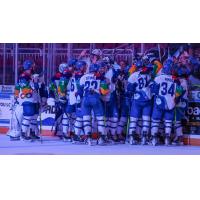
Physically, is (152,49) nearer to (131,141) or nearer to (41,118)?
(131,141)

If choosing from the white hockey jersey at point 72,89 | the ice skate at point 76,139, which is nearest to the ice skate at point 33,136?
the ice skate at point 76,139

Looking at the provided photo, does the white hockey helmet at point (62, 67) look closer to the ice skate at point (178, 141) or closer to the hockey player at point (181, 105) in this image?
the hockey player at point (181, 105)

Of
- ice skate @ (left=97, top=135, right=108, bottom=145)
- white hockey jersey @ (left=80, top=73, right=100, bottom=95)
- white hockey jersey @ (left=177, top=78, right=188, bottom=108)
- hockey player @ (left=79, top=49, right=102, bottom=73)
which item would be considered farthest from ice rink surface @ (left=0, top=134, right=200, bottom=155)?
hockey player @ (left=79, top=49, right=102, bottom=73)

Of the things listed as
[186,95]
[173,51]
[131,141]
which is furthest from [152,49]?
[131,141]

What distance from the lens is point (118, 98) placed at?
4.95 metres

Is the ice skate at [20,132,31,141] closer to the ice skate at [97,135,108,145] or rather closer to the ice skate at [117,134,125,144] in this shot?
the ice skate at [97,135,108,145]

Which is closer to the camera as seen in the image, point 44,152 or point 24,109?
point 44,152

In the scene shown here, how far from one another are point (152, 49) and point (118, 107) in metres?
0.68

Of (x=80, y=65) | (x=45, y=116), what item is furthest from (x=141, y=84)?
(x=45, y=116)

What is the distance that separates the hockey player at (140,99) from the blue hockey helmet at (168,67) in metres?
0.15

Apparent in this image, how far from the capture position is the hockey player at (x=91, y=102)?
16.1ft

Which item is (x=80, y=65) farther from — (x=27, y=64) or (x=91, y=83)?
(x=27, y=64)

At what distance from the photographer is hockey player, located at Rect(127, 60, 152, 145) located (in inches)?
195

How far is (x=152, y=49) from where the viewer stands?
4828mm
